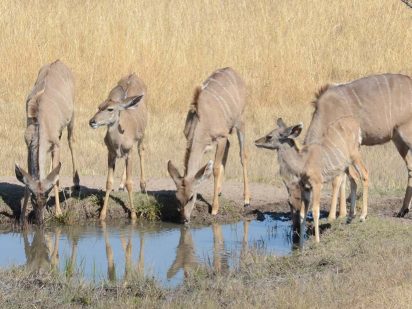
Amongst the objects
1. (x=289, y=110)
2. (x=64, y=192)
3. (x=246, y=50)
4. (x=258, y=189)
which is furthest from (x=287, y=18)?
(x=64, y=192)

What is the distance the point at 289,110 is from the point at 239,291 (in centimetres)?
853

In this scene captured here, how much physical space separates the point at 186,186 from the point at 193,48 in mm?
7073

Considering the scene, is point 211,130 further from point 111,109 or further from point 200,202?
point 111,109

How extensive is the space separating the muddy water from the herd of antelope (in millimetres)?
288

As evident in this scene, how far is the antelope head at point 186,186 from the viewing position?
32.4ft

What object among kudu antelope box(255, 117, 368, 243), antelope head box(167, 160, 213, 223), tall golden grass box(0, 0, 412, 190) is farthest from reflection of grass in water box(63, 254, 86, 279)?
tall golden grass box(0, 0, 412, 190)

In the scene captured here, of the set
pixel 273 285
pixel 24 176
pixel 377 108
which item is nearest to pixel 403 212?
pixel 377 108

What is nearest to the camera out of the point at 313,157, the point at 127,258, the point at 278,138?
the point at 127,258

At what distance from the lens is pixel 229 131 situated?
444 inches

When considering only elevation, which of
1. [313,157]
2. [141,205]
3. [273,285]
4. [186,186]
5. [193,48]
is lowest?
[273,285]

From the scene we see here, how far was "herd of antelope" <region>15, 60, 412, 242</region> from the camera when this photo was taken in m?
9.09

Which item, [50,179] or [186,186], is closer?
[50,179]

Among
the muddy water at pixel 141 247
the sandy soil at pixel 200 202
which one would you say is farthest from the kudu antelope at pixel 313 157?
the sandy soil at pixel 200 202

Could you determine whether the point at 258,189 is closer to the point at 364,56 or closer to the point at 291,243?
the point at 291,243
